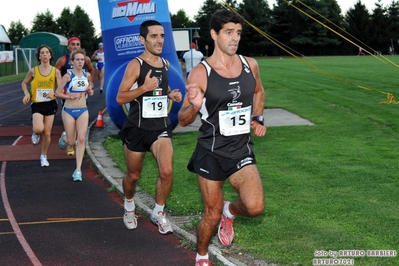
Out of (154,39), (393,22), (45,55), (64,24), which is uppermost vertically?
(64,24)

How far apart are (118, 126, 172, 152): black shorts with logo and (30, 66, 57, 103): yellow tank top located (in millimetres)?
4281

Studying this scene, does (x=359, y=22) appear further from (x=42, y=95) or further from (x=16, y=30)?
(x=42, y=95)

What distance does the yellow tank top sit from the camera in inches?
443

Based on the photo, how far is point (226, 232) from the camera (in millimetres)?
6223

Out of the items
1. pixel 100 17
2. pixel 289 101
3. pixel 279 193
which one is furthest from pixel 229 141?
pixel 289 101

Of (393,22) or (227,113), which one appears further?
(393,22)

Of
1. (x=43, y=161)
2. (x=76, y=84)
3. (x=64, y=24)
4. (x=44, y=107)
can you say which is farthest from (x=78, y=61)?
(x=64, y=24)

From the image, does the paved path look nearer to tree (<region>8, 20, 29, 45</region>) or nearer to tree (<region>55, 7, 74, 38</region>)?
tree (<region>55, 7, 74, 38</region>)

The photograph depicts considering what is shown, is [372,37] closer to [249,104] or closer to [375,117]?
[375,117]

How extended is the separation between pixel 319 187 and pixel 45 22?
122216mm

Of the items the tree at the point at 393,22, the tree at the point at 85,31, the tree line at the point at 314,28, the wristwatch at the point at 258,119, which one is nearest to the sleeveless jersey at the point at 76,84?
the wristwatch at the point at 258,119

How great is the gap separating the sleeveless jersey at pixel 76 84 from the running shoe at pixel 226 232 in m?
4.90

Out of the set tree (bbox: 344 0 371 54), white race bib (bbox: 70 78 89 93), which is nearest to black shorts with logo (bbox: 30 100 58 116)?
white race bib (bbox: 70 78 89 93)

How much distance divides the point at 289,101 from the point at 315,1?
71760 mm
